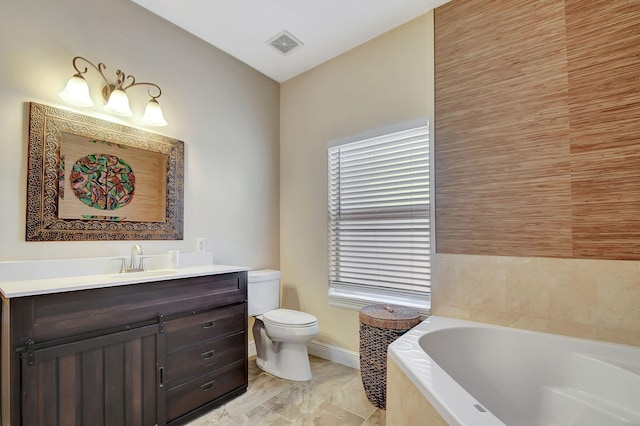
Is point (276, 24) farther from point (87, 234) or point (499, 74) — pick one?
point (87, 234)

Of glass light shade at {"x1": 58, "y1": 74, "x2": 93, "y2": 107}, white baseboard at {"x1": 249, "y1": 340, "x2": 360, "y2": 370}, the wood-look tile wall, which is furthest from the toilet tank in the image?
glass light shade at {"x1": 58, "y1": 74, "x2": 93, "y2": 107}

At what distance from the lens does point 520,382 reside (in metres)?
1.55

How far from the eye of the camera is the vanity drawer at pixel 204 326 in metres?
1.74

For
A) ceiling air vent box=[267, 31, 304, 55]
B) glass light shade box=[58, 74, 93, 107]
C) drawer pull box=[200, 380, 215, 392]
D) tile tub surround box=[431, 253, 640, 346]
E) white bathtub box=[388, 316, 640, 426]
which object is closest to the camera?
white bathtub box=[388, 316, 640, 426]

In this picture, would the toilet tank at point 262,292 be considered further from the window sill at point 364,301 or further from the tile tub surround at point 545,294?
the tile tub surround at point 545,294

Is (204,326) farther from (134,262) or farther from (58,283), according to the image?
(58,283)

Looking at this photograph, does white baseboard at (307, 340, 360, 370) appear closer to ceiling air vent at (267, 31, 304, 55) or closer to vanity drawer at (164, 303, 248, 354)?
vanity drawer at (164, 303, 248, 354)

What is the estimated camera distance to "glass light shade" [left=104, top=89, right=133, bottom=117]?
1890 millimetres

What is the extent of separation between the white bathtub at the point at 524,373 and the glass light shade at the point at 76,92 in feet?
7.47

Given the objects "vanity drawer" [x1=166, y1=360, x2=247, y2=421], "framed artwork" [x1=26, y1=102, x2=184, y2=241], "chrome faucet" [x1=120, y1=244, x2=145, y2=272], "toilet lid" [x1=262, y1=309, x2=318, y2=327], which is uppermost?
"framed artwork" [x1=26, y1=102, x2=184, y2=241]

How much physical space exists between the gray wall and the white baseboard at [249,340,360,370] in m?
0.87

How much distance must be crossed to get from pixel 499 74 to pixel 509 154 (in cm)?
53

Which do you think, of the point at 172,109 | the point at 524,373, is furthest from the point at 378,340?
the point at 172,109

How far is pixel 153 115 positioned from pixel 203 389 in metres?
1.90
